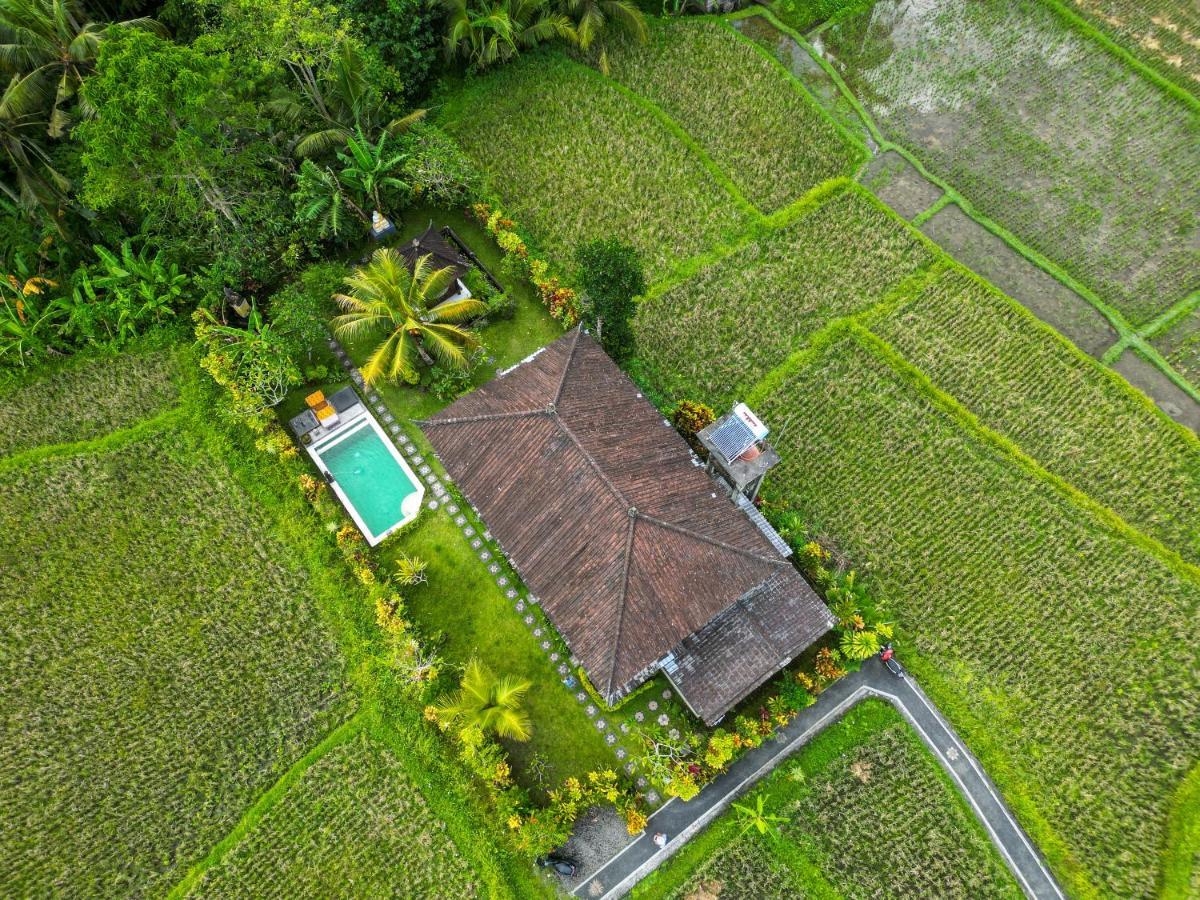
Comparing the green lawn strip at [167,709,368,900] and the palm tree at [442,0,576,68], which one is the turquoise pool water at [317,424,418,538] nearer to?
the green lawn strip at [167,709,368,900]

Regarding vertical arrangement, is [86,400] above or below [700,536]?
above

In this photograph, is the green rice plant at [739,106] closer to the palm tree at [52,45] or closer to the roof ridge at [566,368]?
the roof ridge at [566,368]

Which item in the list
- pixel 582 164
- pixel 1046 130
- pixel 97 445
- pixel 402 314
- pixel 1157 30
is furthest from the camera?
pixel 1157 30

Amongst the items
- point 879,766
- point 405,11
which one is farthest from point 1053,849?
point 405,11

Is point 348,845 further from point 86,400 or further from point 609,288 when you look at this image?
point 86,400

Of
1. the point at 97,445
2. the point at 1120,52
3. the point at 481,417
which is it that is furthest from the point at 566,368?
the point at 1120,52

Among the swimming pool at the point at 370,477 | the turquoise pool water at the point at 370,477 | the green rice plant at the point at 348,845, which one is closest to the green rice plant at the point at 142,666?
the green rice plant at the point at 348,845

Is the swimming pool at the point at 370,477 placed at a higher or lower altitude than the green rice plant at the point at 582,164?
lower
